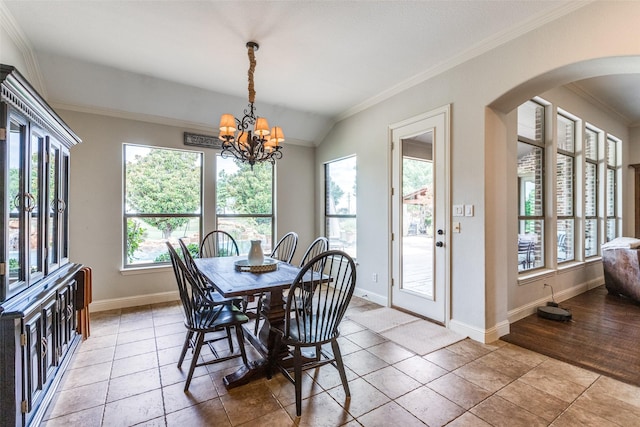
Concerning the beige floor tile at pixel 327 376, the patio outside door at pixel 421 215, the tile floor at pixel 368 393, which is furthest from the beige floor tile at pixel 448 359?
the beige floor tile at pixel 327 376

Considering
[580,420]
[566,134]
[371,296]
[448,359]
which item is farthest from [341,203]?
[580,420]

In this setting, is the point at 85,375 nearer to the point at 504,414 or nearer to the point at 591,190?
the point at 504,414

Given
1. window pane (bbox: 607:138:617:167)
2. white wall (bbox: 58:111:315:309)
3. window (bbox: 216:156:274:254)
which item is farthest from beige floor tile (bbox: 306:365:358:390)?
window pane (bbox: 607:138:617:167)

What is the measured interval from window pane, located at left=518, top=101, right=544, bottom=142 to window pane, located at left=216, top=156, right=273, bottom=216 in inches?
141

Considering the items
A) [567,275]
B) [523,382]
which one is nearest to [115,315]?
[523,382]

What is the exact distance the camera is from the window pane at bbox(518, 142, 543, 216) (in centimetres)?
370

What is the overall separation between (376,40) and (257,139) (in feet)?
4.68

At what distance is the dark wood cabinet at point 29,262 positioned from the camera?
1510mm

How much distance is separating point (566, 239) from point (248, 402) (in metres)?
4.85

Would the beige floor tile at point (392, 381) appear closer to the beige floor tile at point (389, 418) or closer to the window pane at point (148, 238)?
the beige floor tile at point (389, 418)

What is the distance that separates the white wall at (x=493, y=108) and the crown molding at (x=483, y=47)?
4 cm

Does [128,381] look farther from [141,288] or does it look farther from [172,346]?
[141,288]

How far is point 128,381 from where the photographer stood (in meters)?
2.20

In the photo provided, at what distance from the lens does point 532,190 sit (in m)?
3.84
